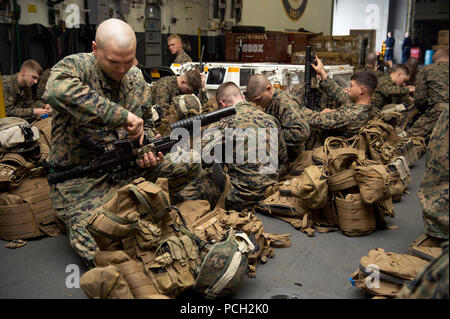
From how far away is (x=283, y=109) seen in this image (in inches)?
160

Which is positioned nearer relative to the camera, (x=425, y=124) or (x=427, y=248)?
(x=427, y=248)

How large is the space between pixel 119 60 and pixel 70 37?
384 cm

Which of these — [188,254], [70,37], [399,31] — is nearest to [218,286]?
[188,254]

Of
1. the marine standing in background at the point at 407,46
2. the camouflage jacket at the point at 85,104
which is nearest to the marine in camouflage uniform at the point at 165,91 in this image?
the camouflage jacket at the point at 85,104

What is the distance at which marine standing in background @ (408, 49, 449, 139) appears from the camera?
564cm

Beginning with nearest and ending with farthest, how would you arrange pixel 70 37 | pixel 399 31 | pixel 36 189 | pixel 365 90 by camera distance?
pixel 36 189 < pixel 365 90 < pixel 70 37 < pixel 399 31

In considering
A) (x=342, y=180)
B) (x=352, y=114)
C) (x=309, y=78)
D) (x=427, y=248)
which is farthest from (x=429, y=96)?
(x=427, y=248)

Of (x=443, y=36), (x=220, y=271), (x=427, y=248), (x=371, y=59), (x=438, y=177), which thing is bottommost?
(x=220, y=271)

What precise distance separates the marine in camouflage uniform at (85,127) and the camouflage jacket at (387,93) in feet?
13.9

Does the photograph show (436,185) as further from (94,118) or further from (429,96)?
(429,96)

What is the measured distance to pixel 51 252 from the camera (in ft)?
9.25

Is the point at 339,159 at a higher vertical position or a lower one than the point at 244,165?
higher

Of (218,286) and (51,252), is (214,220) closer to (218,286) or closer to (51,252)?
(218,286)

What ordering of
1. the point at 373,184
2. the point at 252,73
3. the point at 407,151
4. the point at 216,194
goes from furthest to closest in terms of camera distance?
the point at 252,73, the point at 407,151, the point at 216,194, the point at 373,184
